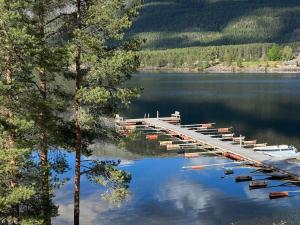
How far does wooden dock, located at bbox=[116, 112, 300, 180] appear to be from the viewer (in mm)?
52375

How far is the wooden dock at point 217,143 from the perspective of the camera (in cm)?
5238

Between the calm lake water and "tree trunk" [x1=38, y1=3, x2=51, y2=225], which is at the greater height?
"tree trunk" [x1=38, y1=3, x2=51, y2=225]

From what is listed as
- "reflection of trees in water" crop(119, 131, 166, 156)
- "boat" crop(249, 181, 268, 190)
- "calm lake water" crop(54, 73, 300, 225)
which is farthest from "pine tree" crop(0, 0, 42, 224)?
"reflection of trees in water" crop(119, 131, 166, 156)

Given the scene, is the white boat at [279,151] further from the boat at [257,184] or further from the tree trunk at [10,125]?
the tree trunk at [10,125]

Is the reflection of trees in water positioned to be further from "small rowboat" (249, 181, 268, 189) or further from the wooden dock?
"small rowboat" (249, 181, 268, 189)

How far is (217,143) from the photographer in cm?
6688

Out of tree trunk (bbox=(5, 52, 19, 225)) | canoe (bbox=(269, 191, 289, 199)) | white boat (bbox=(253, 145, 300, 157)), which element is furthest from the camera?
white boat (bbox=(253, 145, 300, 157))

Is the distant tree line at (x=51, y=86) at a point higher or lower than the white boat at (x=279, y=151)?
higher

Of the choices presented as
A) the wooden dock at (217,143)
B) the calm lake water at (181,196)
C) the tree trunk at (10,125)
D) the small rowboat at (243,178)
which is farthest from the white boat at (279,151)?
the tree trunk at (10,125)

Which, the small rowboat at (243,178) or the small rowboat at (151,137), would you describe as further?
the small rowboat at (151,137)

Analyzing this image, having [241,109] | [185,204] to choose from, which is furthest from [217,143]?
[241,109]

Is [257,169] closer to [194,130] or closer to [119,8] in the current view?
[194,130]

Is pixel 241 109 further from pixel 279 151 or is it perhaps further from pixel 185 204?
pixel 185 204

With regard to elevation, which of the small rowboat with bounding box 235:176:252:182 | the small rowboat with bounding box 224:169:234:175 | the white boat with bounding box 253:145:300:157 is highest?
the white boat with bounding box 253:145:300:157
